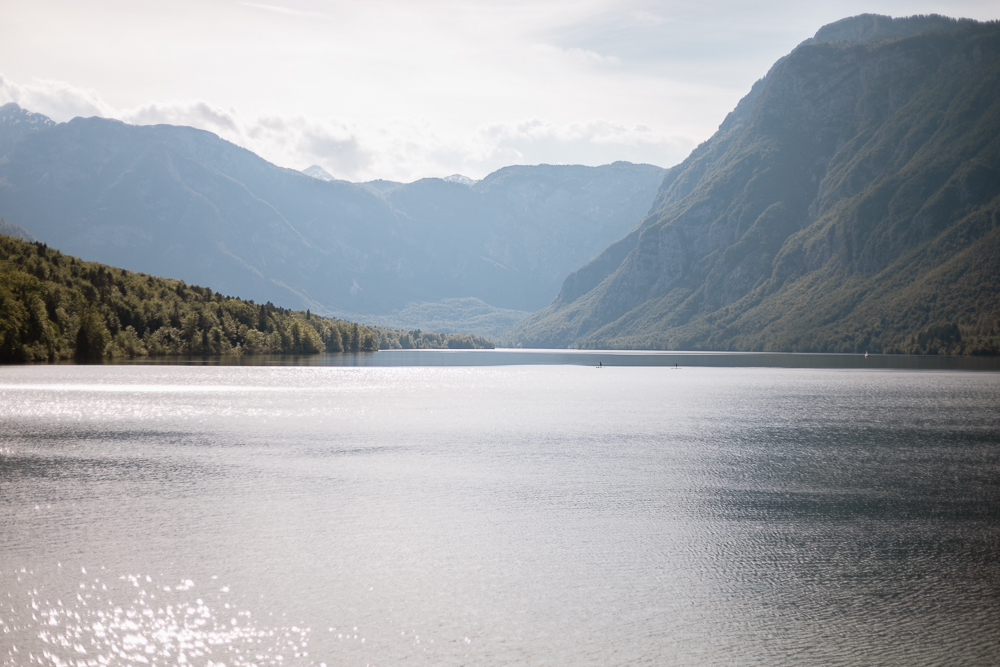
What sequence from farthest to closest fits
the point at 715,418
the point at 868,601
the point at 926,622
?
the point at 715,418, the point at 868,601, the point at 926,622

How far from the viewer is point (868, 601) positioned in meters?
20.4

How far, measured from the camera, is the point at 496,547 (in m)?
25.9

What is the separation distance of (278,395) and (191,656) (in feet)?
267

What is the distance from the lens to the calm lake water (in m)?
17.9

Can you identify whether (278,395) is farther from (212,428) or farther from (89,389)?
(212,428)

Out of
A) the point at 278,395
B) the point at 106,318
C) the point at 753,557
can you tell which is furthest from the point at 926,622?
the point at 106,318

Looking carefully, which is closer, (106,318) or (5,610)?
(5,610)

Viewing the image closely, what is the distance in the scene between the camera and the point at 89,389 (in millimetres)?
94688

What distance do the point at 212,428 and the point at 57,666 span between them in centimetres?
4576

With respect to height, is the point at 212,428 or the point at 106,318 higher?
the point at 106,318

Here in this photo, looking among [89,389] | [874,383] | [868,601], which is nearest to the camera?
[868,601]

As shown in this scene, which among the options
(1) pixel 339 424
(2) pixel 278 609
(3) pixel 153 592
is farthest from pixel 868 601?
(1) pixel 339 424

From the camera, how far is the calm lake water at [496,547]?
1786 centimetres

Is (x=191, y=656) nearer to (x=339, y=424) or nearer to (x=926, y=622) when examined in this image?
(x=926, y=622)
